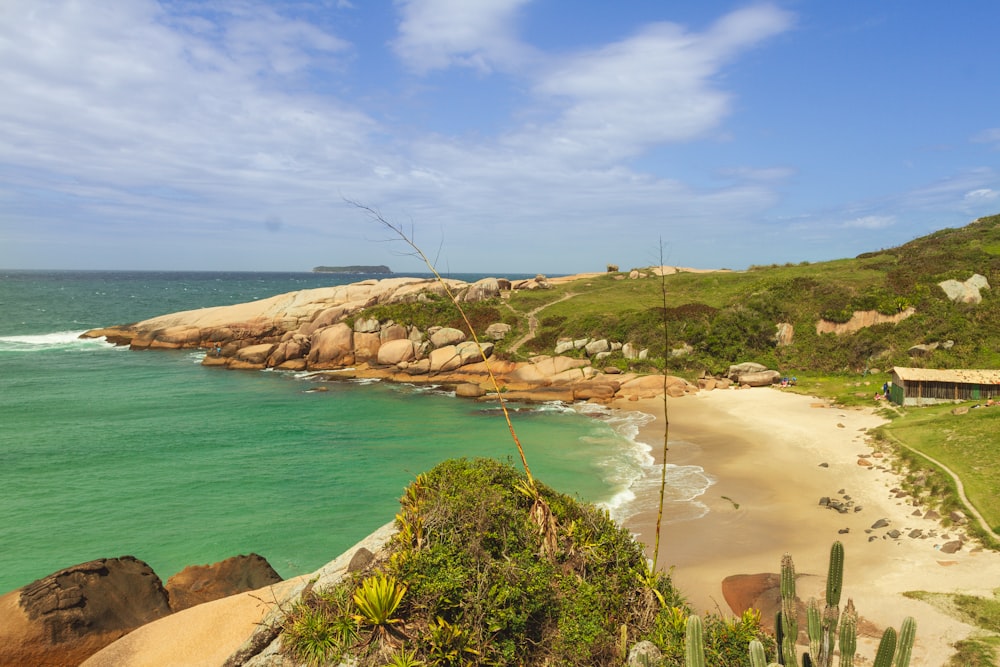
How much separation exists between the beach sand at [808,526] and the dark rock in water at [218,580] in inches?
480

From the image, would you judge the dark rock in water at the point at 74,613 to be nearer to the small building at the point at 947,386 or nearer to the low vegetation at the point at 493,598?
the low vegetation at the point at 493,598

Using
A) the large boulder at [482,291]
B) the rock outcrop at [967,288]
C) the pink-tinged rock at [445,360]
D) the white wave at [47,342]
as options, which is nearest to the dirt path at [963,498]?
the rock outcrop at [967,288]

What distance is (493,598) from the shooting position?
8.34m

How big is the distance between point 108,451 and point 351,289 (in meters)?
45.0

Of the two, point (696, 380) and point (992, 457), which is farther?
point (696, 380)

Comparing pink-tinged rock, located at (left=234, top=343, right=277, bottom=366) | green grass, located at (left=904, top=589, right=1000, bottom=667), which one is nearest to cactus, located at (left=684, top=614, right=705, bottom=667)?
green grass, located at (left=904, top=589, right=1000, bottom=667)

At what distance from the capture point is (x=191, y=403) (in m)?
40.8

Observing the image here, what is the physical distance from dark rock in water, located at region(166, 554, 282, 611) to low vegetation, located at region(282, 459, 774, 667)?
27.3 ft

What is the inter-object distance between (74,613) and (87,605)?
345mm

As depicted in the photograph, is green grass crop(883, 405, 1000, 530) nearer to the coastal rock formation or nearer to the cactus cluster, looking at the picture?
the cactus cluster

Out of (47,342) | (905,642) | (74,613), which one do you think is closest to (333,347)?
(47,342)

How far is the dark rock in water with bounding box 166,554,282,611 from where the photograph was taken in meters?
15.0

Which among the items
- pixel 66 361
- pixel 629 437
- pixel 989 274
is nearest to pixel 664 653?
pixel 629 437

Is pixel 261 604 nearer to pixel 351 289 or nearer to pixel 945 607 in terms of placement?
pixel 945 607
